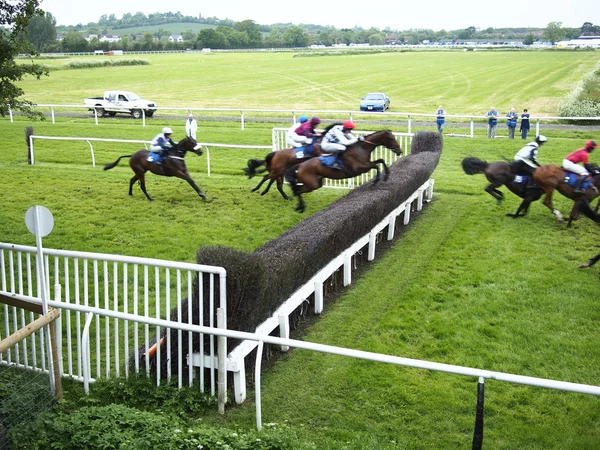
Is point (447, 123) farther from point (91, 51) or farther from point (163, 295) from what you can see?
point (91, 51)

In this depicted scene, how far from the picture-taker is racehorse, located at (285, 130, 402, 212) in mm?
11969

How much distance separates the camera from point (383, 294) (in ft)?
27.7

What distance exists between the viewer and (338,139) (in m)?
11.9

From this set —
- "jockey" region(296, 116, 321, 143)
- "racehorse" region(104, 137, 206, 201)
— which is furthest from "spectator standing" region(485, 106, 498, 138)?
"racehorse" region(104, 137, 206, 201)

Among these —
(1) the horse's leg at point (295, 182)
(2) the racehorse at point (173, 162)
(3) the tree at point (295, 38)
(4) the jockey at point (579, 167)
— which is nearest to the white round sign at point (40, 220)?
(1) the horse's leg at point (295, 182)

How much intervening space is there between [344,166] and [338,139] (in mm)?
489

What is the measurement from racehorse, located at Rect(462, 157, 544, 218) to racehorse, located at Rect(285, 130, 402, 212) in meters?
1.48

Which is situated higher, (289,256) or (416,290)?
(289,256)

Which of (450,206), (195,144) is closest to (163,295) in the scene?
(195,144)

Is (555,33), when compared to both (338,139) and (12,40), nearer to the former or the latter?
(338,139)

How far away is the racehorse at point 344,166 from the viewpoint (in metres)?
12.0

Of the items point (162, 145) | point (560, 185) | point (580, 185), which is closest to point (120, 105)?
point (162, 145)

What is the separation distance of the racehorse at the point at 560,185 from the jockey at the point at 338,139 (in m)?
3.22

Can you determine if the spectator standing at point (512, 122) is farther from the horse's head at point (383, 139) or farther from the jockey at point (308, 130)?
the jockey at point (308, 130)
